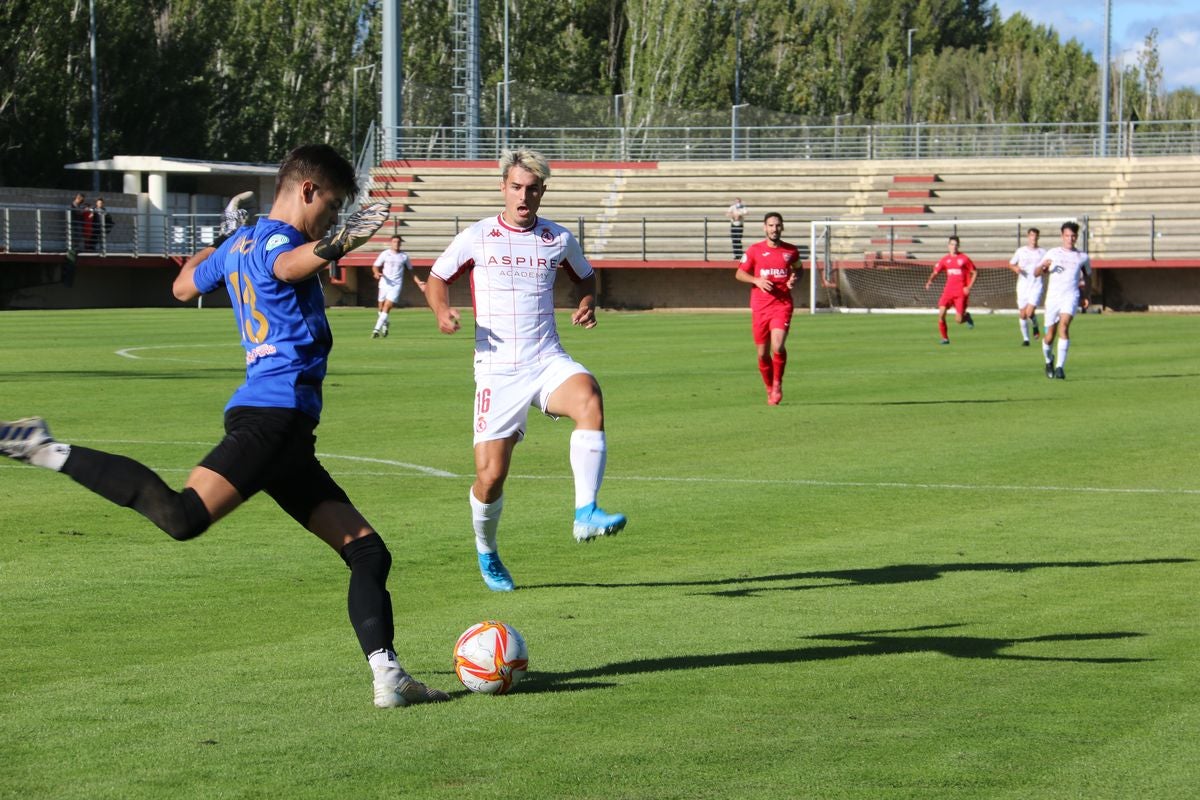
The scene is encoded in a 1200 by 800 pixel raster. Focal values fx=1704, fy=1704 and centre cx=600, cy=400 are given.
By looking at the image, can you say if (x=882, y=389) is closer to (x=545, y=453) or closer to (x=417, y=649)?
(x=545, y=453)

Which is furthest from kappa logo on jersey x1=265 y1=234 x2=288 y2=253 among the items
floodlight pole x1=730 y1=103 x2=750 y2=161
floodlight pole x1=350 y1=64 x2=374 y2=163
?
floodlight pole x1=350 y1=64 x2=374 y2=163

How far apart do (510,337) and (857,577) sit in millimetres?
2142

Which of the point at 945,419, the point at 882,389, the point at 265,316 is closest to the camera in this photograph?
the point at 265,316

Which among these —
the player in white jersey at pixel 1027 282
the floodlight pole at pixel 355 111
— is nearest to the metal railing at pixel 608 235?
the player in white jersey at pixel 1027 282

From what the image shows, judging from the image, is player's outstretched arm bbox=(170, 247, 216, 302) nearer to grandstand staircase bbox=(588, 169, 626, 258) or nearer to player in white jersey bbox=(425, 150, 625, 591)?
player in white jersey bbox=(425, 150, 625, 591)

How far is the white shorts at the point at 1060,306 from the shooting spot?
23.2 m

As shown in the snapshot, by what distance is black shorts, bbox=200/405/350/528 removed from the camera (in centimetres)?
565

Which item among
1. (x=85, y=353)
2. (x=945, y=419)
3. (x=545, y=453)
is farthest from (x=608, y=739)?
(x=85, y=353)

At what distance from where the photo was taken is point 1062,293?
23.5 m

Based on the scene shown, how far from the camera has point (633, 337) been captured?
33.5m

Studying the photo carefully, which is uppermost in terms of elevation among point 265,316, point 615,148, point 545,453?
point 615,148

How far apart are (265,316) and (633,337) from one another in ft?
91.0

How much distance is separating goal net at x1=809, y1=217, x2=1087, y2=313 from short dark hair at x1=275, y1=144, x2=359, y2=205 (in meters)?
41.5

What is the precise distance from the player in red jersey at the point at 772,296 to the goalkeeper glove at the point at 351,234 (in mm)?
13154
